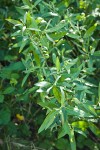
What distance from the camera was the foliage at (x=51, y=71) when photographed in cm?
132

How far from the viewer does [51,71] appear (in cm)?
141

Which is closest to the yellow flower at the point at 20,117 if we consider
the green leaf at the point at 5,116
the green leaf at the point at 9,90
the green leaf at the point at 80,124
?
the green leaf at the point at 5,116

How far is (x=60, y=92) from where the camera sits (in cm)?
125

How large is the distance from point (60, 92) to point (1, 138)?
0.96 m

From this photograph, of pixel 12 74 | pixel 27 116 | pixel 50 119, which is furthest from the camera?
pixel 27 116

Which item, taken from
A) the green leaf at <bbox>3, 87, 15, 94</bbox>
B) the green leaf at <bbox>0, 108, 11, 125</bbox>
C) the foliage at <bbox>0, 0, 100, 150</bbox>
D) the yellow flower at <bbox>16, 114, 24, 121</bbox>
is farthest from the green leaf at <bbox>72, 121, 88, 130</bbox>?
the yellow flower at <bbox>16, 114, 24, 121</bbox>

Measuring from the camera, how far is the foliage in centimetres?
132

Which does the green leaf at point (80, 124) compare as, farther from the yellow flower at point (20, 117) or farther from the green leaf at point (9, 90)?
the yellow flower at point (20, 117)

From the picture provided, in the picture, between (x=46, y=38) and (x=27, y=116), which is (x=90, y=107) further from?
(x=27, y=116)

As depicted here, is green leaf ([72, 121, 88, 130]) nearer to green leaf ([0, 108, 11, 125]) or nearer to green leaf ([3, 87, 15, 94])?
green leaf ([3, 87, 15, 94])

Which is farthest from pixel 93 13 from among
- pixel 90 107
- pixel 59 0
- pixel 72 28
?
pixel 90 107

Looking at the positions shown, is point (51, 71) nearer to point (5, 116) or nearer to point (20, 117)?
point (5, 116)

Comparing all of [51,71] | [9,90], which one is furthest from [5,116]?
[51,71]

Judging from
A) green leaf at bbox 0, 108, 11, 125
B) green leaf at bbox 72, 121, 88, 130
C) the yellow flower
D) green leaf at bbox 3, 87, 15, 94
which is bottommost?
the yellow flower
